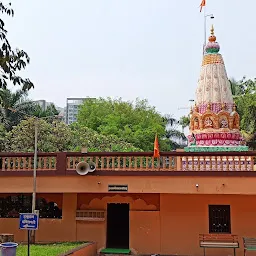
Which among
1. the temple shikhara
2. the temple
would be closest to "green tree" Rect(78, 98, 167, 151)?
the temple

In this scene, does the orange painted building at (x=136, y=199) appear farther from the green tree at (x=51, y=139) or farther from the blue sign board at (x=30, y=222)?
the green tree at (x=51, y=139)

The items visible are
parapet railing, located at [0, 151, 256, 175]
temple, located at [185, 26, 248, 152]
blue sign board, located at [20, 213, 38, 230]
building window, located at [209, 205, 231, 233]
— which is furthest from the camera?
temple, located at [185, 26, 248, 152]

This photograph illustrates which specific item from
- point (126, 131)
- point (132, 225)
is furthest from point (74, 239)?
point (126, 131)

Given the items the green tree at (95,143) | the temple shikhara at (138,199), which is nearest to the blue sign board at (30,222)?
the temple shikhara at (138,199)

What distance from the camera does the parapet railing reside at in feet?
35.8

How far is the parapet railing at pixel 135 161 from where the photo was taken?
10922 mm

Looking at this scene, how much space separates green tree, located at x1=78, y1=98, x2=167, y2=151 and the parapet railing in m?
18.4

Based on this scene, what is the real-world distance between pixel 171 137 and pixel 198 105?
23.2 metres

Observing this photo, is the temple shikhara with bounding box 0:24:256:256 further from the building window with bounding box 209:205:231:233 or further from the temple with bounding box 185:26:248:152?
the temple with bounding box 185:26:248:152

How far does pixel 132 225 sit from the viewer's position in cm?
1177

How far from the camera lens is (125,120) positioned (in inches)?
1297

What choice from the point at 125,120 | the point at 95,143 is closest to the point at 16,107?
the point at 95,143

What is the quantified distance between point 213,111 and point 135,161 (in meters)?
5.53

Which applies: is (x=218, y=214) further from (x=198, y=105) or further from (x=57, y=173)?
(x=198, y=105)
